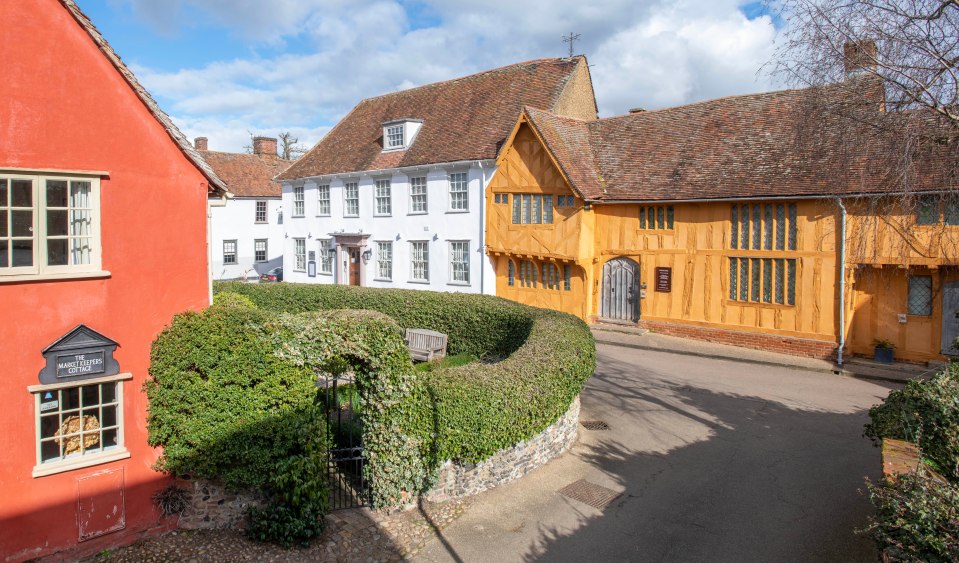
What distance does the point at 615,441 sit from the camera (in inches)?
532

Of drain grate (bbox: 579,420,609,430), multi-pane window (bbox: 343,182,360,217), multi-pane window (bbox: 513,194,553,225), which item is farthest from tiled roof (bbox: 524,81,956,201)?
multi-pane window (bbox: 343,182,360,217)

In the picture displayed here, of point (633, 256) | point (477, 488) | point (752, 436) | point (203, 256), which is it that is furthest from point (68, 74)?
point (633, 256)

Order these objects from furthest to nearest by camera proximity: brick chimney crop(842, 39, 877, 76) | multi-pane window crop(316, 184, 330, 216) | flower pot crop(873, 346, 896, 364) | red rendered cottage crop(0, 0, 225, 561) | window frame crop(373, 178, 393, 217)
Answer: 1. multi-pane window crop(316, 184, 330, 216)
2. window frame crop(373, 178, 393, 217)
3. flower pot crop(873, 346, 896, 364)
4. brick chimney crop(842, 39, 877, 76)
5. red rendered cottage crop(0, 0, 225, 561)

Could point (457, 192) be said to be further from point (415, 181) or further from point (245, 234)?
point (245, 234)

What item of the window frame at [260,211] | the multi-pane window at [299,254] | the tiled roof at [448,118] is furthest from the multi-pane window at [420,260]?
the window frame at [260,211]

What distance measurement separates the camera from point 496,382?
36.0 ft

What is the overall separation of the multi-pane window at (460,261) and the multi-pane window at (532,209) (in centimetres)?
278

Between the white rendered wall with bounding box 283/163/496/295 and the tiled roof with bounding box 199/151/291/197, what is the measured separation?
10.4m

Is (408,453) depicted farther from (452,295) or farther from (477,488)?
(452,295)

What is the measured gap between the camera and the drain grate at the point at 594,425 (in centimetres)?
1430

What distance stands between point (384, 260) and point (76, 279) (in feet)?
66.6

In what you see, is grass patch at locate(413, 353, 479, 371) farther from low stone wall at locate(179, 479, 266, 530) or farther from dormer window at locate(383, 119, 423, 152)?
dormer window at locate(383, 119, 423, 152)

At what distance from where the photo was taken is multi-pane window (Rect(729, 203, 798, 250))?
20.1 meters

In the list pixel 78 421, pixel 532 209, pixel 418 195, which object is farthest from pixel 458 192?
pixel 78 421
